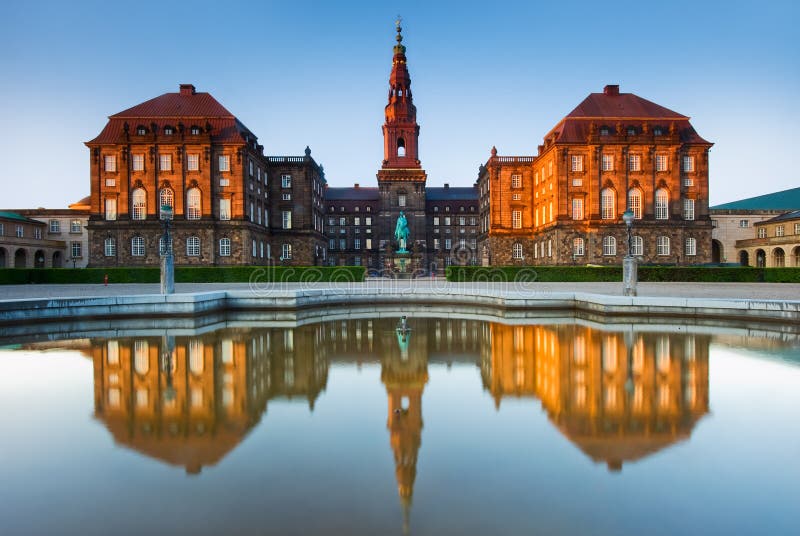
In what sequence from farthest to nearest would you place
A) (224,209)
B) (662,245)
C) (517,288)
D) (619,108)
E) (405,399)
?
(619,108) < (662,245) < (224,209) < (517,288) < (405,399)

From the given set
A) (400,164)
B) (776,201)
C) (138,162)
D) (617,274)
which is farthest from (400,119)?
(776,201)

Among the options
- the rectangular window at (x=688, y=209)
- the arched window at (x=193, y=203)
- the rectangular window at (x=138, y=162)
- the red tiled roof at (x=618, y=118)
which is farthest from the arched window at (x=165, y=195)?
the rectangular window at (x=688, y=209)

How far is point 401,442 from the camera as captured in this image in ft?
20.3

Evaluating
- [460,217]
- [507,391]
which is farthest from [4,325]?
[460,217]

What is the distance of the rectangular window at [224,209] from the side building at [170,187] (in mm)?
101

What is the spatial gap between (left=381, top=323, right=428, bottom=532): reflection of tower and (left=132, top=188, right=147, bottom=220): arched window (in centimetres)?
4342

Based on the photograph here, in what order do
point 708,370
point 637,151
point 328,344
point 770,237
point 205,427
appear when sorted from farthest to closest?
point 770,237
point 637,151
point 328,344
point 708,370
point 205,427

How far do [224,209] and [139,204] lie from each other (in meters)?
8.77

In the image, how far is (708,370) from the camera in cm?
945

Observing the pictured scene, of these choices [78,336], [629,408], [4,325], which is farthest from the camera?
[4,325]

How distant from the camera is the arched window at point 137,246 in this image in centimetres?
4616

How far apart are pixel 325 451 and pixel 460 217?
298ft

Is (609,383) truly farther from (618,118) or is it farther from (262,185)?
(262,185)

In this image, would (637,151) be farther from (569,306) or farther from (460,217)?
(460,217)
